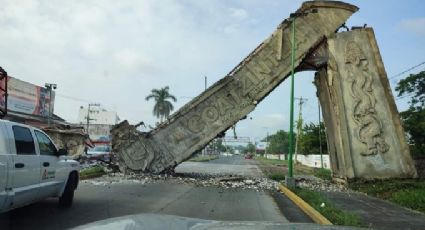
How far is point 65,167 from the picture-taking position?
490 inches

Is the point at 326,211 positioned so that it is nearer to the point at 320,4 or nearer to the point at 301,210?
the point at 301,210

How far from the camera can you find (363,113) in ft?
83.2

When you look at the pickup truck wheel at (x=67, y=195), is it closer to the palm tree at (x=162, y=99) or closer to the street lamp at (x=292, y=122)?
the street lamp at (x=292, y=122)

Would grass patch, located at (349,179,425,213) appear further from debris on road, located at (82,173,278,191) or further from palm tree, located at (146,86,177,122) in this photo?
palm tree, located at (146,86,177,122)

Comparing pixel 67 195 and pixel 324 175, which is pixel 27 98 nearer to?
pixel 324 175

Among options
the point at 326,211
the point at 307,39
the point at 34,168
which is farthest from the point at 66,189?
the point at 307,39

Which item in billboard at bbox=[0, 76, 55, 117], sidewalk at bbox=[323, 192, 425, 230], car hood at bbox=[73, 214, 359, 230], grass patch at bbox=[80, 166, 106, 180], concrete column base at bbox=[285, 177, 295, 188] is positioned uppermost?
billboard at bbox=[0, 76, 55, 117]

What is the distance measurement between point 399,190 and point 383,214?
751 cm

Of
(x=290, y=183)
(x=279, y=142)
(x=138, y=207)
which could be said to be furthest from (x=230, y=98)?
(x=279, y=142)

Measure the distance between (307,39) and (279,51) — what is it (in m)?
1.66

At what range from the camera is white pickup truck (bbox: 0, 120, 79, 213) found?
891 centimetres

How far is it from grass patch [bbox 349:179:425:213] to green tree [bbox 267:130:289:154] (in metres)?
121

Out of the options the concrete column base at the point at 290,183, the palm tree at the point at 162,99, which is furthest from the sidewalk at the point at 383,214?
the palm tree at the point at 162,99

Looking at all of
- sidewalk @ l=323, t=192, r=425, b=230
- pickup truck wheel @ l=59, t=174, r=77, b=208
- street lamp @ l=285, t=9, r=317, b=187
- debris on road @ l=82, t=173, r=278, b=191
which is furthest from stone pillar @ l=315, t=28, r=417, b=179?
pickup truck wheel @ l=59, t=174, r=77, b=208
